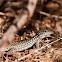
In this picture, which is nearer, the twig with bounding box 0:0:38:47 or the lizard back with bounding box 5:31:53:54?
the twig with bounding box 0:0:38:47

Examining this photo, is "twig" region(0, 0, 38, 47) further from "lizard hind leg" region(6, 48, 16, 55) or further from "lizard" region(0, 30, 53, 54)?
"lizard hind leg" region(6, 48, 16, 55)

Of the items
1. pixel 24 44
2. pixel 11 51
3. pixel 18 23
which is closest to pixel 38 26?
pixel 24 44

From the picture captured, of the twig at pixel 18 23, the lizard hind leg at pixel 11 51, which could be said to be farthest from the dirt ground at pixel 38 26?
the twig at pixel 18 23

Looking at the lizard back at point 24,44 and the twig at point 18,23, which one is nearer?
the twig at point 18,23

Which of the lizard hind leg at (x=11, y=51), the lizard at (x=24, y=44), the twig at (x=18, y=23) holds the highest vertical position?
the twig at (x=18, y=23)

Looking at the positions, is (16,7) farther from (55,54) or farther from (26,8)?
(26,8)

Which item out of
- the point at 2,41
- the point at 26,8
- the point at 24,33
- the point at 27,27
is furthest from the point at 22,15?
the point at 27,27

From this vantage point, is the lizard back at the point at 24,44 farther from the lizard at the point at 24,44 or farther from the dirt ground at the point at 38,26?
the dirt ground at the point at 38,26

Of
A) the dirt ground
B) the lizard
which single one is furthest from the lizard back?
the dirt ground

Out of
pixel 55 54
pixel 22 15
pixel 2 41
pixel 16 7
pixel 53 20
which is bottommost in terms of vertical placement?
pixel 55 54

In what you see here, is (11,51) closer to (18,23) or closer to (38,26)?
(38,26)

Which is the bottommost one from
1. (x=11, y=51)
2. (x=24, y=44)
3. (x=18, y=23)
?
(x=11, y=51)
